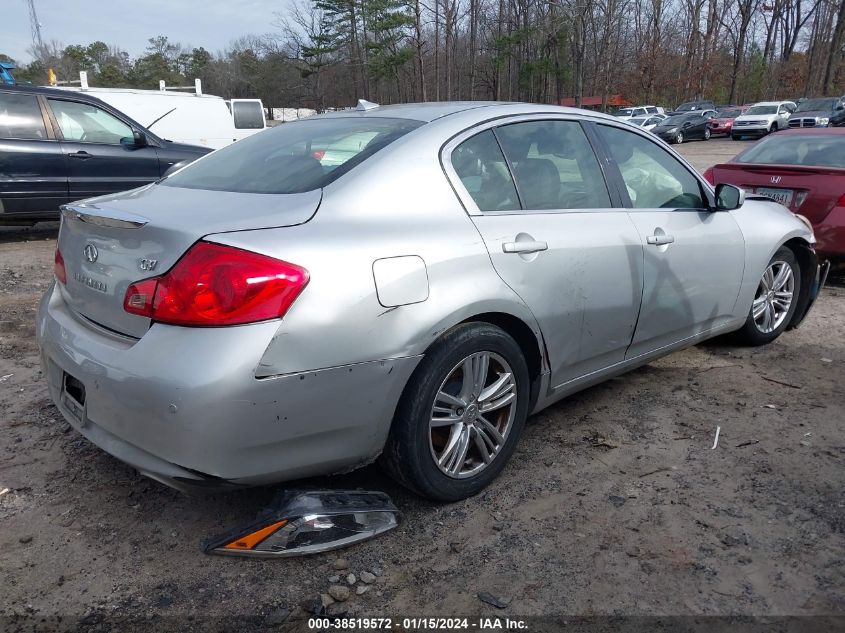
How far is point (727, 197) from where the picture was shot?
382 cm

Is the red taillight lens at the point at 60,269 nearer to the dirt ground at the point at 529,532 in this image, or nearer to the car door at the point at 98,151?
the dirt ground at the point at 529,532

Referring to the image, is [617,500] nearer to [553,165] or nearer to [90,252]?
[553,165]

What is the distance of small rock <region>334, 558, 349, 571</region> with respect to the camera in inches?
90.4

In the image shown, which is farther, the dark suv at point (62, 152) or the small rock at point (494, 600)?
the dark suv at point (62, 152)

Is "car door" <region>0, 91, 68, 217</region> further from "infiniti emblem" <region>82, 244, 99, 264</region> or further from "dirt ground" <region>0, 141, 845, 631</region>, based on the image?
"infiniti emblem" <region>82, 244, 99, 264</region>

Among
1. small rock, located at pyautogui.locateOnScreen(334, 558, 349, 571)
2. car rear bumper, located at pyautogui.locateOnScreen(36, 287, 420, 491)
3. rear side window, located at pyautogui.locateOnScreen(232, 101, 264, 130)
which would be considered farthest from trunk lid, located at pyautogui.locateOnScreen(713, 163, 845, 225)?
rear side window, located at pyautogui.locateOnScreen(232, 101, 264, 130)

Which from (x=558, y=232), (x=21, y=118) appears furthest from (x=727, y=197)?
(x=21, y=118)

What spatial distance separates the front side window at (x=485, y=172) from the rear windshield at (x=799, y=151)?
179 inches

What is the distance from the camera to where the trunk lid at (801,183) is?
5.68 metres

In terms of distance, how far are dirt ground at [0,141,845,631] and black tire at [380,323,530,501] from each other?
0.13m

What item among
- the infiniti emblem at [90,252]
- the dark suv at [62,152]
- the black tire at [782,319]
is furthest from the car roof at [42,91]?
the black tire at [782,319]

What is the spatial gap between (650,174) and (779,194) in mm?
3050

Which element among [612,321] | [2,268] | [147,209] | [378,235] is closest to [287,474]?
[378,235]

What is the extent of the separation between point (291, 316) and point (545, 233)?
1.26 m
